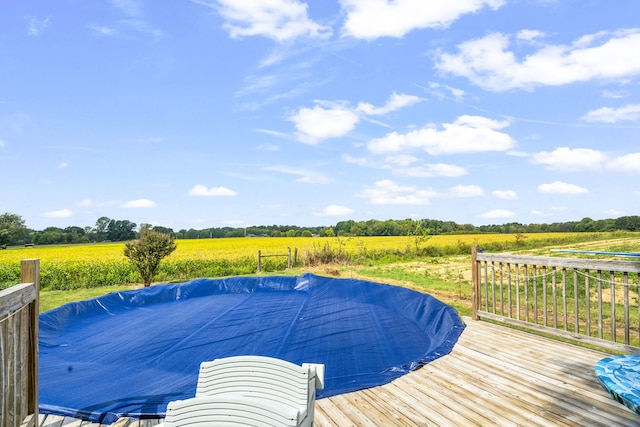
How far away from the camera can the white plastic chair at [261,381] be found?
1.67 m

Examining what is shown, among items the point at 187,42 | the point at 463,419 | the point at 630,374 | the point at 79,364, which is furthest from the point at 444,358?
the point at 187,42

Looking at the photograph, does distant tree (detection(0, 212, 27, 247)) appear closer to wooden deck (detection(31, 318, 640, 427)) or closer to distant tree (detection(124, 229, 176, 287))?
distant tree (detection(124, 229, 176, 287))

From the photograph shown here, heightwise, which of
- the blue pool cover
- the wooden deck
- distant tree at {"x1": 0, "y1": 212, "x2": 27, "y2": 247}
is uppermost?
distant tree at {"x1": 0, "y1": 212, "x2": 27, "y2": 247}

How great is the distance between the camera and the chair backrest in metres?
1.31

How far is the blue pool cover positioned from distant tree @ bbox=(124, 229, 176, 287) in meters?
1.20

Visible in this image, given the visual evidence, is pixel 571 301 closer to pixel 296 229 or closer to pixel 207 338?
pixel 207 338

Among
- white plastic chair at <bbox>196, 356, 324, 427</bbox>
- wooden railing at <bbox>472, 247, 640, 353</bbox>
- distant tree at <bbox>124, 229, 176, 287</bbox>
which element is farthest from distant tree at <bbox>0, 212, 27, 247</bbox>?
white plastic chair at <bbox>196, 356, 324, 427</bbox>

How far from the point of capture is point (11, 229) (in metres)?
26.9

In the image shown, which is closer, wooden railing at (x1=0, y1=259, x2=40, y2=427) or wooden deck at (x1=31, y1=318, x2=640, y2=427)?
wooden railing at (x1=0, y1=259, x2=40, y2=427)

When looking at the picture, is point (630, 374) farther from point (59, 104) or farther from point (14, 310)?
point (59, 104)

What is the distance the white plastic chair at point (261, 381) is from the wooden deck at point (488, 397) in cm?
87

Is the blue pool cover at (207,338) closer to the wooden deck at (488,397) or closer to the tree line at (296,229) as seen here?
the wooden deck at (488,397)

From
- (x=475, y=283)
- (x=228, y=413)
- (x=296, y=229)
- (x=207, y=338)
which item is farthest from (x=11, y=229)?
(x=228, y=413)

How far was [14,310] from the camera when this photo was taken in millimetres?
2143
